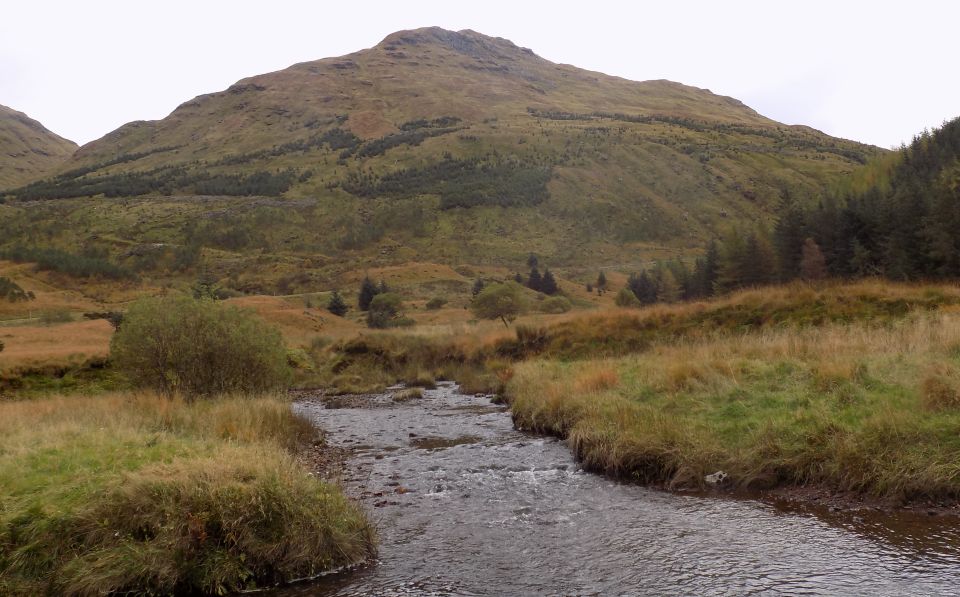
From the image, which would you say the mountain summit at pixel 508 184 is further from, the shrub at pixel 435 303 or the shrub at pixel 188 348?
the shrub at pixel 188 348

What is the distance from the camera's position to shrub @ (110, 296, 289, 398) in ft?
65.7

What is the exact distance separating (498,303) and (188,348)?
115ft

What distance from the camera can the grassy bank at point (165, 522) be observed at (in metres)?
7.59

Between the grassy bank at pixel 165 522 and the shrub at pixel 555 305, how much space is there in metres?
59.5

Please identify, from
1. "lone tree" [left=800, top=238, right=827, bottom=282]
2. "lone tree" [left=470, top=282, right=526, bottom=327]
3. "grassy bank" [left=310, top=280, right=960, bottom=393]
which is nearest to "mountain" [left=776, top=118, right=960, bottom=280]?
"lone tree" [left=800, top=238, right=827, bottom=282]

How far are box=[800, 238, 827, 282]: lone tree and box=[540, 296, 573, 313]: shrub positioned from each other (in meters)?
25.2

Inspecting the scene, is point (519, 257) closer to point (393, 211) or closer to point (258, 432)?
point (393, 211)

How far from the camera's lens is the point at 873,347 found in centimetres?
1605

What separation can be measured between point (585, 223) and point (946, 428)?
122671mm

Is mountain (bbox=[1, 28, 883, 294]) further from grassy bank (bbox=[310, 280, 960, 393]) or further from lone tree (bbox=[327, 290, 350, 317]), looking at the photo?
grassy bank (bbox=[310, 280, 960, 393])

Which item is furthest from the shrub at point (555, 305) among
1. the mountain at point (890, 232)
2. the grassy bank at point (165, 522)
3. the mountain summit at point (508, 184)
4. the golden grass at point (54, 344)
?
the grassy bank at point (165, 522)

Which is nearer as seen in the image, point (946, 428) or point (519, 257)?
point (946, 428)

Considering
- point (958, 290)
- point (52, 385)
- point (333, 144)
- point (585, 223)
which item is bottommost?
point (52, 385)

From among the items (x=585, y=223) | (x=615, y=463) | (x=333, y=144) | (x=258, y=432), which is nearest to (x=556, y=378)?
(x=615, y=463)
